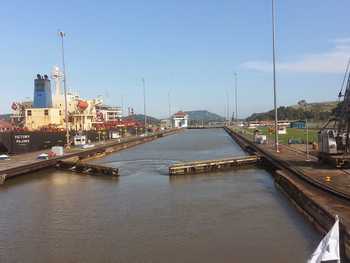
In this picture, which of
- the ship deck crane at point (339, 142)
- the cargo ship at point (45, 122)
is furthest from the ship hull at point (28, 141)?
the ship deck crane at point (339, 142)

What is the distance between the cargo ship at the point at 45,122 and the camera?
6169 cm

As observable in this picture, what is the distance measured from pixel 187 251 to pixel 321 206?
21.7ft

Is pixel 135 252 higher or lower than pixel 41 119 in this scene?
lower

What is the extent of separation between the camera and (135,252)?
17.3 metres

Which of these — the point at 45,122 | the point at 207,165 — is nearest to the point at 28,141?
the point at 45,122

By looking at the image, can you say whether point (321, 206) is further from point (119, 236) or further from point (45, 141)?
point (45, 141)

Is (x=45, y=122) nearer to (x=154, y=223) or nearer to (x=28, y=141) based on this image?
(x=28, y=141)

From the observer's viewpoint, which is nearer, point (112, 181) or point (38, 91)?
point (112, 181)

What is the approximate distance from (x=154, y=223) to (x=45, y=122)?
64244 mm

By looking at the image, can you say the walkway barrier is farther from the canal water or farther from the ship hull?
the ship hull

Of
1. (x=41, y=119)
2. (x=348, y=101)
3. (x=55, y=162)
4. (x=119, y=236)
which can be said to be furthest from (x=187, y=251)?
(x=41, y=119)

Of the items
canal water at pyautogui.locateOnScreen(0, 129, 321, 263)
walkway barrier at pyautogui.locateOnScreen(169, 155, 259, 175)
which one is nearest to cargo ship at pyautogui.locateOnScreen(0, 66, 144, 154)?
canal water at pyautogui.locateOnScreen(0, 129, 321, 263)

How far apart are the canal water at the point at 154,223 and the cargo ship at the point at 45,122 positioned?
2649 cm

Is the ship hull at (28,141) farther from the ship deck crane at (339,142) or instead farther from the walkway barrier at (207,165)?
the ship deck crane at (339,142)
